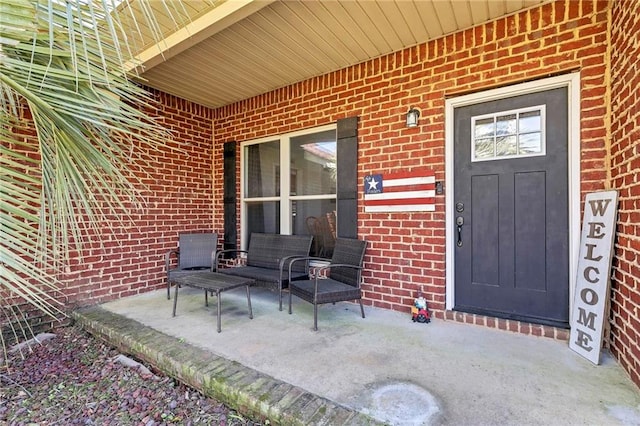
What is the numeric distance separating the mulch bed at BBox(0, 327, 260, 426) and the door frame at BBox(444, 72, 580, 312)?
2223 millimetres

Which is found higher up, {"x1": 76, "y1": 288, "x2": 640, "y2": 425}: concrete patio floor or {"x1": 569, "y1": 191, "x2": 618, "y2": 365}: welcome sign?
{"x1": 569, "y1": 191, "x2": 618, "y2": 365}: welcome sign

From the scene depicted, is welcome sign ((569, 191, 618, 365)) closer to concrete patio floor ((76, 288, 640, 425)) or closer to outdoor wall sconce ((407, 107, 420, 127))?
A: concrete patio floor ((76, 288, 640, 425))

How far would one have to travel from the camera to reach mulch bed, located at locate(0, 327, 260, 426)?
1.93 m

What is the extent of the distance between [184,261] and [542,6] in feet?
14.8

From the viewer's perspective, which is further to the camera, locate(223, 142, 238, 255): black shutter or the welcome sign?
locate(223, 142, 238, 255): black shutter

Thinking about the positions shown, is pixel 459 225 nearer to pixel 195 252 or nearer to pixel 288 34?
pixel 288 34

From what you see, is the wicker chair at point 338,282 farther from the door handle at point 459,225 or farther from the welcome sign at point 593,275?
the welcome sign at point 593,275

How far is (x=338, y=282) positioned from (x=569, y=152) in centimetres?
228

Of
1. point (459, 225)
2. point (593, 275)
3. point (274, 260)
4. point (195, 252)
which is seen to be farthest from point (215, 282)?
point (593, 275)

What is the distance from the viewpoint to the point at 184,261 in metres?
4.06

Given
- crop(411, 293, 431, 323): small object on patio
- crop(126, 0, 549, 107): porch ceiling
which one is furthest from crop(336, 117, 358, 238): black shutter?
crop(411, 293, 431, 323): small object on patio

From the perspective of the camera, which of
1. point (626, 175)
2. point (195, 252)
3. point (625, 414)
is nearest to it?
point (625, 414)

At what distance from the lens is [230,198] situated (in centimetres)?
470

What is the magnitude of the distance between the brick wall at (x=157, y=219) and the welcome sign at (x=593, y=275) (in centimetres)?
405
